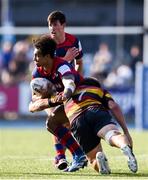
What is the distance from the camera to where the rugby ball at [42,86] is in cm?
1021

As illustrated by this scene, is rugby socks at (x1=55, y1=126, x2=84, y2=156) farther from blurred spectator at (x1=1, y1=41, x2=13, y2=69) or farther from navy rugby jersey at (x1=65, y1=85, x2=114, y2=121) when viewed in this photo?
blurred spectator at (x1=1, y1=41, x2=13, y2=69)

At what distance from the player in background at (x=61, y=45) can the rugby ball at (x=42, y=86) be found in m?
0.70

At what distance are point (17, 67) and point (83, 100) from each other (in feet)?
46.1

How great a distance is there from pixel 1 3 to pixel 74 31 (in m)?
3.13

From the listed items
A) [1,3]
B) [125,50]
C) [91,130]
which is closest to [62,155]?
[91,130]

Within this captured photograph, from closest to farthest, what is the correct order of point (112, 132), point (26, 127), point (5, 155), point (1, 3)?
point (112, 132) → point (5, 155) → point (26, 127) → point (1, 3)

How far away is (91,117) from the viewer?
32.7 ft

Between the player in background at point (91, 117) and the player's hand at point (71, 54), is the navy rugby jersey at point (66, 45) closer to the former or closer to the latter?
the player's hand at point (71, 54)

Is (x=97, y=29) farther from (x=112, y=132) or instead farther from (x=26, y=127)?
(x=112, y=132)

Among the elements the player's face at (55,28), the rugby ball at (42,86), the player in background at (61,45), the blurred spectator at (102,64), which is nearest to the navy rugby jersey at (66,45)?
the player in background at (61,45)

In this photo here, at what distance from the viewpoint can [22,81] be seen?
23.2 m

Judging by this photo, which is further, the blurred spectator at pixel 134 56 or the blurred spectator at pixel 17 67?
the blurred spectator at pixel 134 56

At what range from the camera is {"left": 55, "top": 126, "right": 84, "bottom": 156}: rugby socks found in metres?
10.9

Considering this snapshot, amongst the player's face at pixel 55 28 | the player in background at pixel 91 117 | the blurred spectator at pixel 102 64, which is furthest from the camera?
the blurred spectator at pixel 102 64
